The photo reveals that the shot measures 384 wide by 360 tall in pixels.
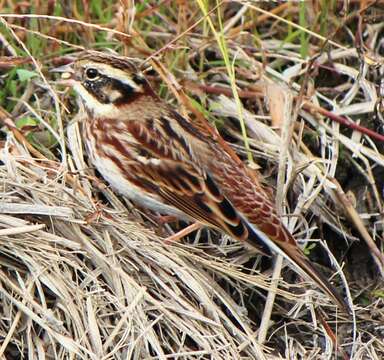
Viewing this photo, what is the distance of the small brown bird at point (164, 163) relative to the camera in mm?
4391

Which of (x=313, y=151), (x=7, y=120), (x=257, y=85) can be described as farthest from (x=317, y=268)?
(x=7, y=120)

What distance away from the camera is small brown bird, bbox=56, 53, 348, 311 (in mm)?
4391

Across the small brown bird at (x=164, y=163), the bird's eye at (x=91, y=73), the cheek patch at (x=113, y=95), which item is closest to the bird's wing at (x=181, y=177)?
the small brown bird at (x=164, y=163)

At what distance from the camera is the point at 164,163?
4.48 metres

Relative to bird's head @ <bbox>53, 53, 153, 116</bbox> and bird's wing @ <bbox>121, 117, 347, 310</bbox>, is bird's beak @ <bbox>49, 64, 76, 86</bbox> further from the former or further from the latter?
bird's wing @ <bbox>121, 117, 347, 310</bbox>

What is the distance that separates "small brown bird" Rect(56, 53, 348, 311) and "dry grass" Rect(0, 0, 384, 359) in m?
0.14

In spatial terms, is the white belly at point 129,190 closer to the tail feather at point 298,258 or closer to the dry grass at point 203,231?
the dry grass at point 203,231

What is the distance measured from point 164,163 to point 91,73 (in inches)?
18.8

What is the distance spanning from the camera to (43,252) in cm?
426

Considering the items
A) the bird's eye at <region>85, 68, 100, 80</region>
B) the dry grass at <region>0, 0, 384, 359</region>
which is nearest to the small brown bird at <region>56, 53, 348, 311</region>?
the bird's eye at <region>85, 68, 100, 80</region>

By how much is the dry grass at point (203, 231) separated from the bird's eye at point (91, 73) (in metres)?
0.23

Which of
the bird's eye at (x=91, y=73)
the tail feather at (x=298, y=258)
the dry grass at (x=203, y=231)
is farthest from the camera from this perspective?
the bird's eye at (x=91, y=73)

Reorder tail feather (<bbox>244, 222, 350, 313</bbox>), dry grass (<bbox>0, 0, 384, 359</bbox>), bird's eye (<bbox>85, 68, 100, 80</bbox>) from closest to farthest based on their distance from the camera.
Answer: dry grass (<bbox>0, 0, 384, 359</bbox>) < tail feather (<bbox>244, 222, 350, 313</bbox>) < bird's eye (<bbox>85, 68, 100, 80</bbox>)

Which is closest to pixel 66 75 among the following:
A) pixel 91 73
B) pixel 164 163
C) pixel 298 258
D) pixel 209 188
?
pixel 91 73
